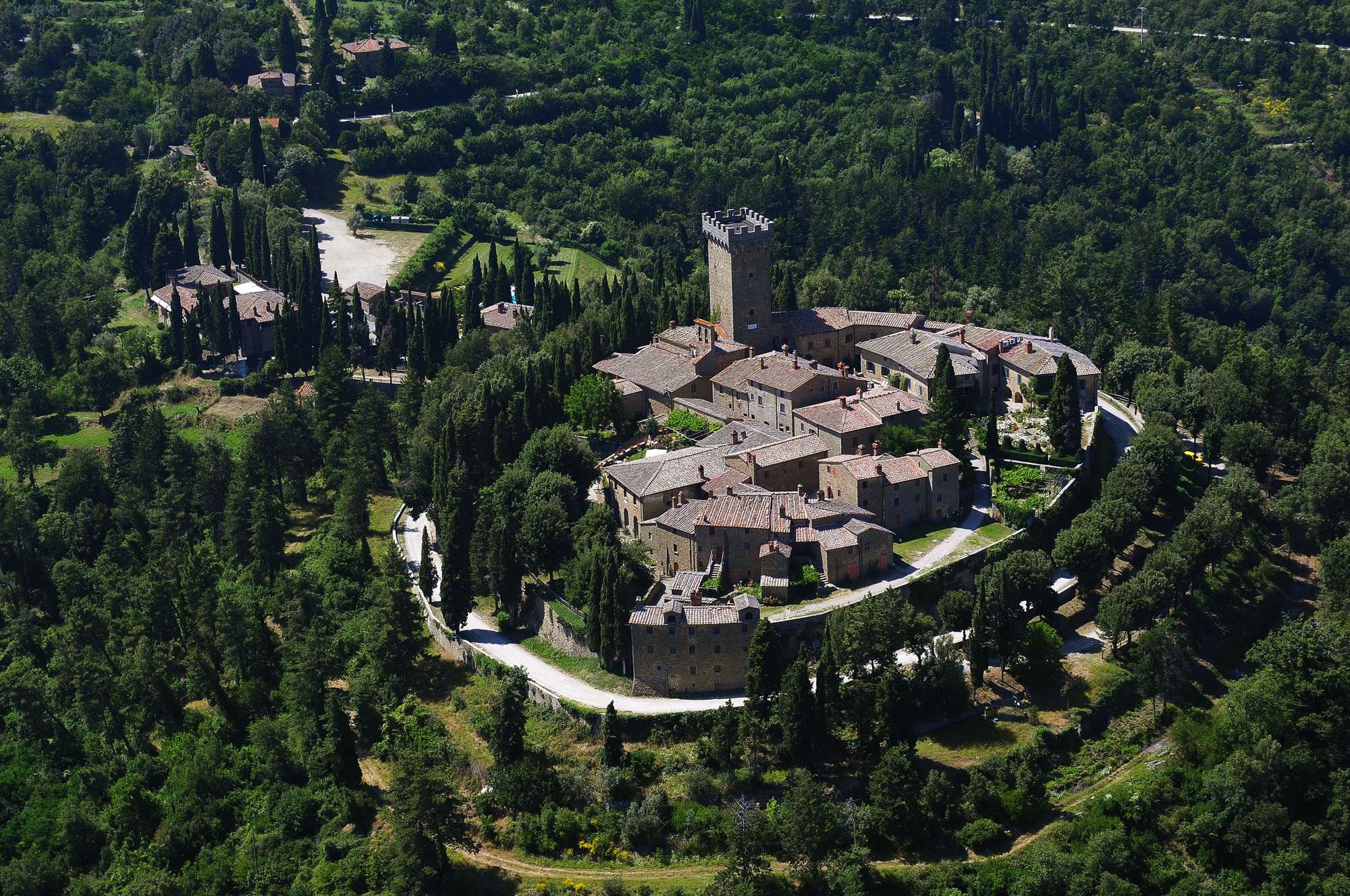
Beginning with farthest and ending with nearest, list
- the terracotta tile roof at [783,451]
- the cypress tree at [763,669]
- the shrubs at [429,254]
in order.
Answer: the shrubs at [429,254] < the terracotta tile roof at [783,451] < the cypress tree at [763,669]

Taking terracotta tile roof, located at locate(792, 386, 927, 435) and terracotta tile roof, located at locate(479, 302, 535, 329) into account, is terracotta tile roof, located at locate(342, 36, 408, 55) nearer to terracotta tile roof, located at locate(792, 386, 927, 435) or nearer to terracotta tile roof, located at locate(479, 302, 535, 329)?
terracotta tile roof, located at locate(479, 302, 535, 329)

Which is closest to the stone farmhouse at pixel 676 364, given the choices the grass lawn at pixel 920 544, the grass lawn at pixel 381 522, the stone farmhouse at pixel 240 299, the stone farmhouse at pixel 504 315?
the grass lawn at pixel 381 522

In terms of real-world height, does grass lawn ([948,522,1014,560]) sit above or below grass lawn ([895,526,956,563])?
above

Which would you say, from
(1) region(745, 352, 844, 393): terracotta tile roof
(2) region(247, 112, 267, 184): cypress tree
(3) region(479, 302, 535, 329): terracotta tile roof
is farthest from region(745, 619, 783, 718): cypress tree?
(2) region(247, 112, 267, 184): cypress tree

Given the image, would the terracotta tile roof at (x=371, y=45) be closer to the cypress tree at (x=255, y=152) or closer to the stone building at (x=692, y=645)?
the cypress tree at (x=255, y=152)

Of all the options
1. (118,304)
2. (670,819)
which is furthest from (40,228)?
(670,819)

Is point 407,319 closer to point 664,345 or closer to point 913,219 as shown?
point 664,345

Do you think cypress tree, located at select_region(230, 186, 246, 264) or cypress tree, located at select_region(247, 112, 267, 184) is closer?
cypress tree, located at select_region(230, 186, 246, 264)
